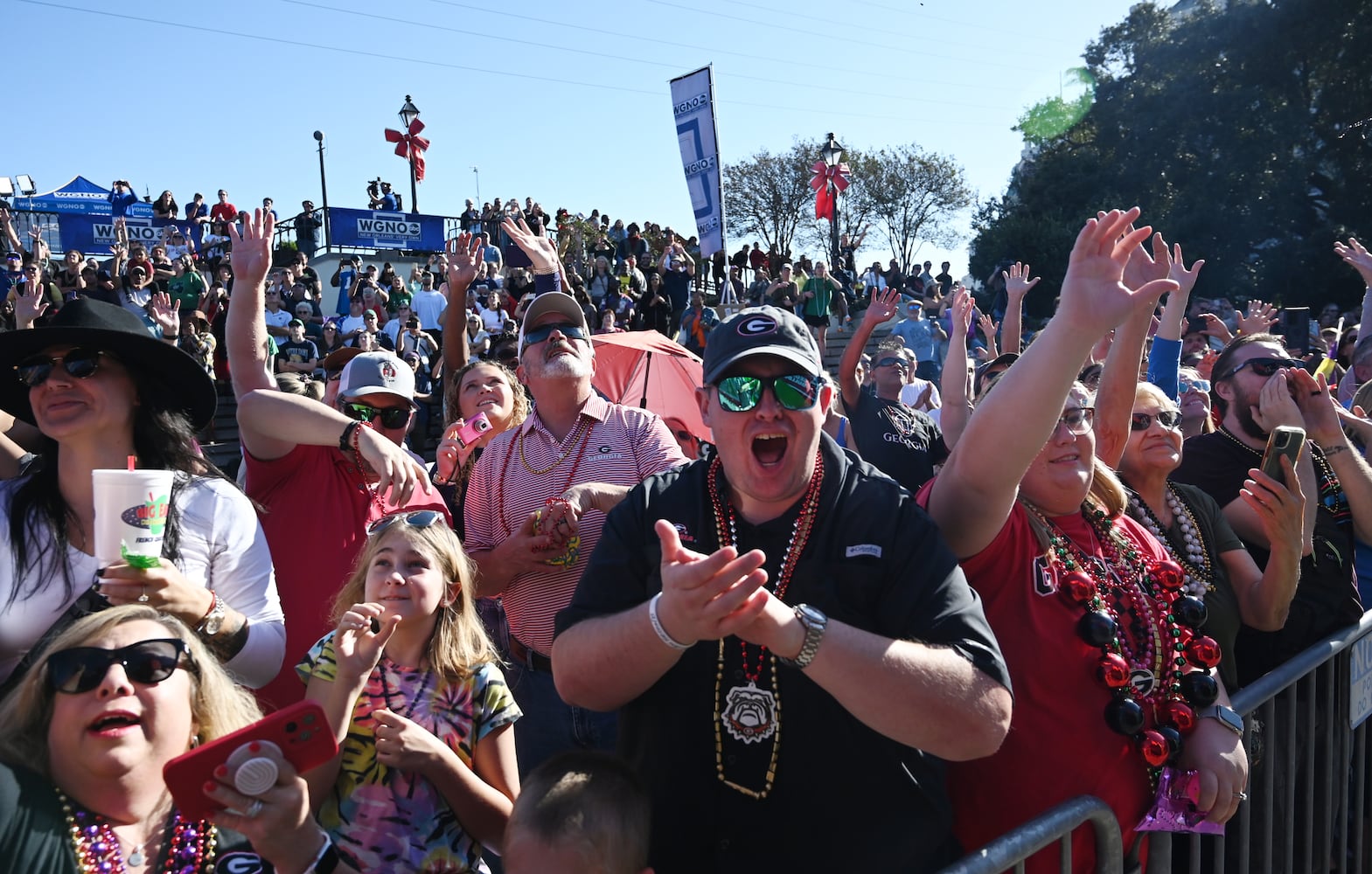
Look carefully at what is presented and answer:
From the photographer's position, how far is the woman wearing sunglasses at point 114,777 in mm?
1753

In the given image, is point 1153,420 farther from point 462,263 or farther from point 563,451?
point 462,263

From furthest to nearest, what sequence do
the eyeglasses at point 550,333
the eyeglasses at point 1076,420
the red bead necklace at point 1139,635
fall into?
the eyeglasses at point 550,333, the eyeglasses at point 1076,420, the red bead necklace at point 1139,635

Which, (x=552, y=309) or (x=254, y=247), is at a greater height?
(x=254, y=247)

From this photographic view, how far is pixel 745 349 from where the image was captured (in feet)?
6.70

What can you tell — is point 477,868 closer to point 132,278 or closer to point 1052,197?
point 132,278

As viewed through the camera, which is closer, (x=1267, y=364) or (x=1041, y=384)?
(x=1041, y=384)

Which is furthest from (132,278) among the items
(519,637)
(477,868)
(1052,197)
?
(1052,197)

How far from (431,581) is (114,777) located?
952mm

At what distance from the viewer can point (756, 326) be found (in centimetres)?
209

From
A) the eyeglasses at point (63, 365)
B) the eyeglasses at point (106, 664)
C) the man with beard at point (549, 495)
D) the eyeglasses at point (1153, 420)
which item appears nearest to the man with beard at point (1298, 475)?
the eyeglasses at point (1153, 420)

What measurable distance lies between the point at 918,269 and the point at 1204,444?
2436 cm

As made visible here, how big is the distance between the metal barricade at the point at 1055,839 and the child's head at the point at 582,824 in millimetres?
592

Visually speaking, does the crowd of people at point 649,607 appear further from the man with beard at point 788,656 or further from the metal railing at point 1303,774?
the metal railing at point 1303,774

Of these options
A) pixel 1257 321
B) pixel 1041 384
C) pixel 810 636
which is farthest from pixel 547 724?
pixel 1257 321
